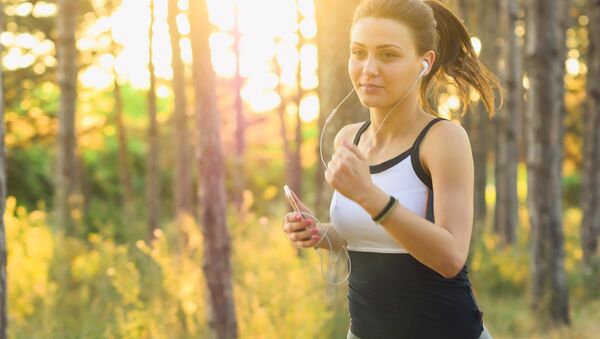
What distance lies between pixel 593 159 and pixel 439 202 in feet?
36.7

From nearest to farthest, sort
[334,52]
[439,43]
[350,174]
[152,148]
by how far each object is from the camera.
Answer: [350,174]
[439,43]
[334,52]
[152,148]

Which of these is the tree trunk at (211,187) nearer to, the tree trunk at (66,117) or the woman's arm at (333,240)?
the woman's arm at (333,240)

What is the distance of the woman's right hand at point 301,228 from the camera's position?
2.84 meters

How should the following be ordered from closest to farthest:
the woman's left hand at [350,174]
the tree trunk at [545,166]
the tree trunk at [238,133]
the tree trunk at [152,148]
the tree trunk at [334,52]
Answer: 1. the woman's left hand at [350,174]
2. the tree trunk at [334,52]
3. the tree trunk at [545,166]
4. the tree trunk at [152,148]
5. the tree trunk at [238,133]

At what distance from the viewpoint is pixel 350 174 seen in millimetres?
2348

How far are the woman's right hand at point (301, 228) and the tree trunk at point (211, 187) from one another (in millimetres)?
4091

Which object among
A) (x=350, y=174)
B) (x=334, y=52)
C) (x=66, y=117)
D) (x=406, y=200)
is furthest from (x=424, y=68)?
(x=66, y=117)

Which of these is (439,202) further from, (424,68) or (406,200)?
(424,68)

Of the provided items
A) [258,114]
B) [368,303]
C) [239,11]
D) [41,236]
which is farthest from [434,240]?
[258,114]

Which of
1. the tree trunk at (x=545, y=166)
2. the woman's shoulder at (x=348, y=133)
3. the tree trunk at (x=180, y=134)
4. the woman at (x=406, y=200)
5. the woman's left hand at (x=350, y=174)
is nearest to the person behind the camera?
the woman's left hand at (x=350, y=174)

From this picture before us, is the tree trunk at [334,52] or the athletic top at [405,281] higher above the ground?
the tree trunk at [334,52]

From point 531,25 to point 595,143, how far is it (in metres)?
4.35

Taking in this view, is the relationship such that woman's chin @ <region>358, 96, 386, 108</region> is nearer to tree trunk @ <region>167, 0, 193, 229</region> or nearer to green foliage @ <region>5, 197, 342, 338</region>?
green foliage @ <region>5, 197, 342, 338</region>

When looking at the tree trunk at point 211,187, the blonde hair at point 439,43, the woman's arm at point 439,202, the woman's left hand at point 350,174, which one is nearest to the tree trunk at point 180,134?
the tree trunk at point 211,187
